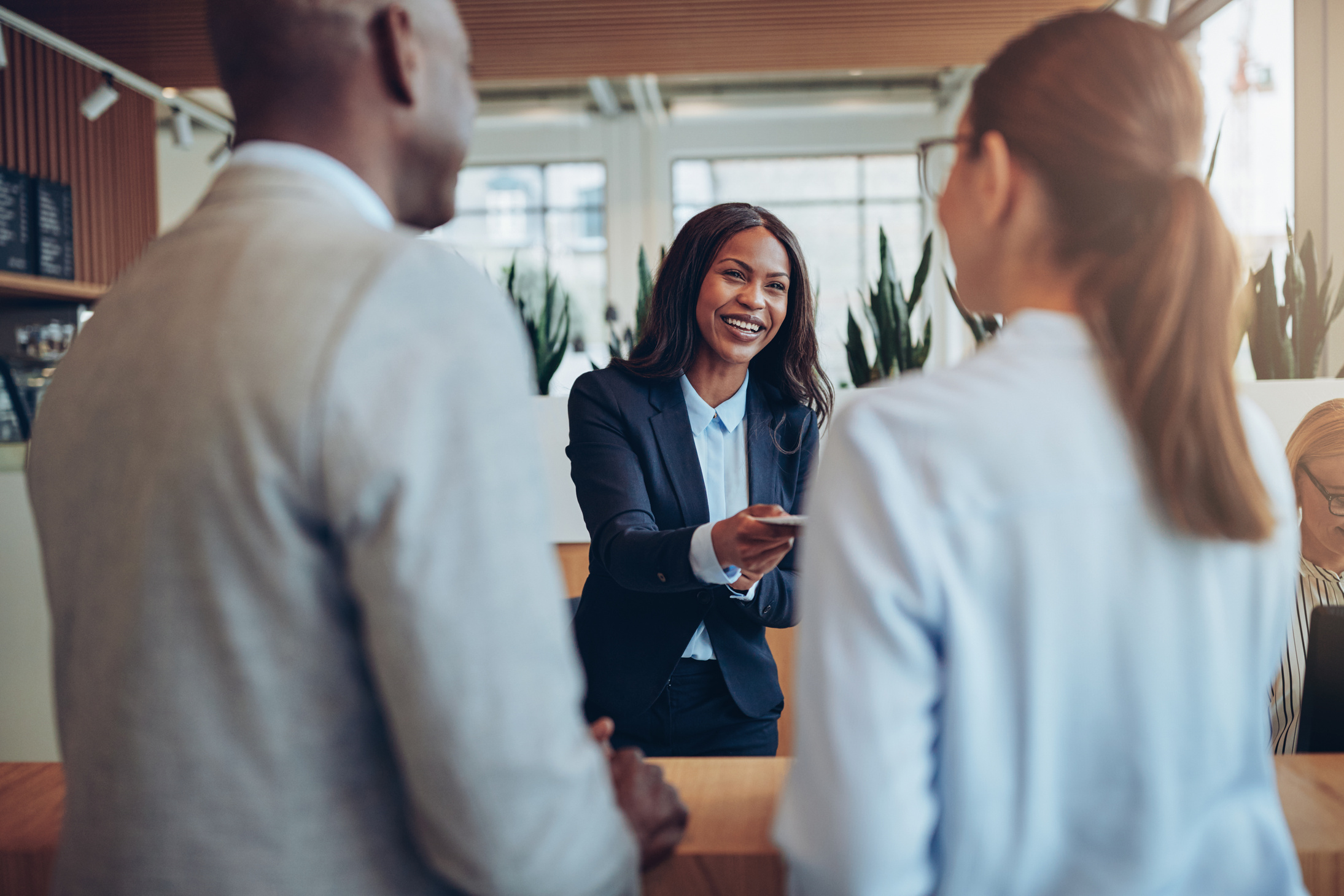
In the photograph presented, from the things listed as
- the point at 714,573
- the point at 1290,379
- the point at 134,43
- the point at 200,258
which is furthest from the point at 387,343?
the point at 134,43

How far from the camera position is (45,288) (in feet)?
11.2

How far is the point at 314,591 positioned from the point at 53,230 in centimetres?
382

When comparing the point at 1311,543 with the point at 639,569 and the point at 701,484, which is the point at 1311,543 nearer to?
the point at 701,484

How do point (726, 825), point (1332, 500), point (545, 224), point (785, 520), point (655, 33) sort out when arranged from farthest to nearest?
point (545, 224) < point (655, 33) < point (1332, 500) < point (785, 520) < point (726, 825)

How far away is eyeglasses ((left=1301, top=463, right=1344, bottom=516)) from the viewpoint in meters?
1.77

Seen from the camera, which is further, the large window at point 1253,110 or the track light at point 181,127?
the track light at point 181,127

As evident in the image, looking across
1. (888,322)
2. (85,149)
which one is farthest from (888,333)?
(85,149)

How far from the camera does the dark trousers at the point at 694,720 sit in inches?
65.5

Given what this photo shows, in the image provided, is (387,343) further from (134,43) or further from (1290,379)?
(134,43)

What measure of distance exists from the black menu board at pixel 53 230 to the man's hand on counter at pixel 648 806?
364cm

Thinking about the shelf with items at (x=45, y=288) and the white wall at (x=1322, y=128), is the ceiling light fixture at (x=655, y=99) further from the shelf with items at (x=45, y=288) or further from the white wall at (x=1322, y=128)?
the shelf with items at (x=45, y=288)

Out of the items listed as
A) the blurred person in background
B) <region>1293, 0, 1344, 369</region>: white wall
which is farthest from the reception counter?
<region>1293, 0, 1344, 369</region>: white wall

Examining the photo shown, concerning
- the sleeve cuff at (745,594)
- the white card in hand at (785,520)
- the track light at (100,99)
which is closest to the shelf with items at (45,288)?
the track light at (100,99)

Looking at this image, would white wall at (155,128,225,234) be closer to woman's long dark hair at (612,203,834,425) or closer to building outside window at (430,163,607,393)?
building outside window at (430,163,607,393)
